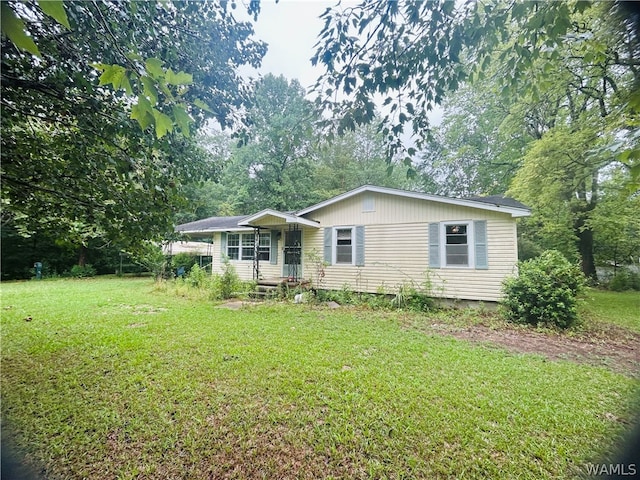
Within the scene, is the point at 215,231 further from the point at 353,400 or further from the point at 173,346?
the point at 353,400

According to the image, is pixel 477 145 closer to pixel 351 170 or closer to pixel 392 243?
pixel 351 170

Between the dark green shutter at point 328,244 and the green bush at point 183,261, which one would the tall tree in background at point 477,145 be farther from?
the green bush at point 183,261

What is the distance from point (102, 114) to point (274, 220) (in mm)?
7002

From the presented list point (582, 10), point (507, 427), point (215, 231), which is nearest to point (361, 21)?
point (582, 10)

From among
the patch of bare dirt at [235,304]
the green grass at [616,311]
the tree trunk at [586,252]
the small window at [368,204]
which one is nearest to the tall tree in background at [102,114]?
the patch of bare dirt at [235,304]

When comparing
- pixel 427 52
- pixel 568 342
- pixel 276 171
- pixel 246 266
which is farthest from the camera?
pixel 276 171

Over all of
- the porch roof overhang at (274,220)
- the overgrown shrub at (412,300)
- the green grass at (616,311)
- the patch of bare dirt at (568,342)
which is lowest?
the patch of bare dirt at (568,342)

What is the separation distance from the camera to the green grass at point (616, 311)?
259 inches

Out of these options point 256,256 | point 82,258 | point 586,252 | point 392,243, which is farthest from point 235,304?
point 586,252

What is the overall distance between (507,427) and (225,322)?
17.3ft

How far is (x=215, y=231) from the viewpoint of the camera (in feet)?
39.5

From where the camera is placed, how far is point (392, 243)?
29.1 ft

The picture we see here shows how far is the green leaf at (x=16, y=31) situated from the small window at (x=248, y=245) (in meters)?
10.9

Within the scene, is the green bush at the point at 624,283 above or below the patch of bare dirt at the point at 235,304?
above
